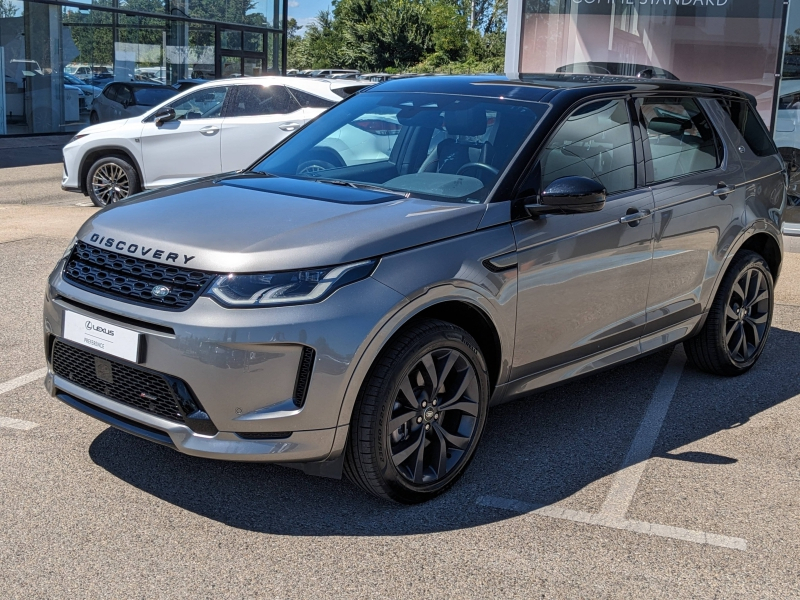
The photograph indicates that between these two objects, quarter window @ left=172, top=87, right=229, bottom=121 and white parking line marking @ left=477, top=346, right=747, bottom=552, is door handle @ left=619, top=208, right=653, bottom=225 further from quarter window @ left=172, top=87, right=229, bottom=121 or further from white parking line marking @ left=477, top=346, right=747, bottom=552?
quarter window @ left=172, top=87, right=229, bottom=121

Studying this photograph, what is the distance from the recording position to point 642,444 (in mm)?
4730

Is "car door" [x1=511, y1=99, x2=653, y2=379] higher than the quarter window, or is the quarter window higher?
the quarter window

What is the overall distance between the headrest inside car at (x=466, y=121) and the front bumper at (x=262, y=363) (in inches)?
51.2


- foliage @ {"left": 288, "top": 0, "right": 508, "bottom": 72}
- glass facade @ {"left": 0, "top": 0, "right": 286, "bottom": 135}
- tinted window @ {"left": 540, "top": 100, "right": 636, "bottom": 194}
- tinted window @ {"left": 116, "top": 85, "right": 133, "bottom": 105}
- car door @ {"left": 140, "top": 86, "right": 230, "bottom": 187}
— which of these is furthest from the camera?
foliage @ {"left": 288, "top": 0, "right": 508, "bottom": 72}

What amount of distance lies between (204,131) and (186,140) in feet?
0.87

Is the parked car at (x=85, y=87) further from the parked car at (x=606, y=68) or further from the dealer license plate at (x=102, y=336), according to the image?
the dealer license plate at (x=102, y=336)

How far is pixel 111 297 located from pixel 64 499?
2.82 feet

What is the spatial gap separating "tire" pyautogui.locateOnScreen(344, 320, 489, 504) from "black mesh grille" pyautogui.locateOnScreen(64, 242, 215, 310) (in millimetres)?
743

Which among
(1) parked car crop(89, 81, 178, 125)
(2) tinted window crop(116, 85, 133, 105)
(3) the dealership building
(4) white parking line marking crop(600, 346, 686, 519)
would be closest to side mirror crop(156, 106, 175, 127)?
(3) the dealership building

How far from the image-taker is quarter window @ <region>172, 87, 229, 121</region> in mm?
11719

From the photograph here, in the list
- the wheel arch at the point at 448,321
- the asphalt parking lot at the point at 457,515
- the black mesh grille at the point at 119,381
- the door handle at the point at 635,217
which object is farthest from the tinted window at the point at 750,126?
the black mesh grille at the point at 119,381

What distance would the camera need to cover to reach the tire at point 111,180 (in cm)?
1184

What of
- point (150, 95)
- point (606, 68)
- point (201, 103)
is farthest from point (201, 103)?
point (150, 95)

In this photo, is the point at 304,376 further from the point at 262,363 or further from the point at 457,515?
the point at 457,515
